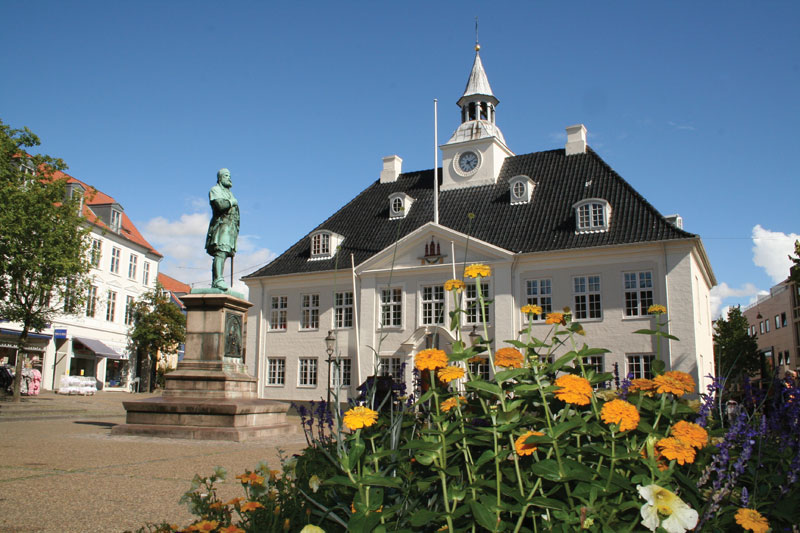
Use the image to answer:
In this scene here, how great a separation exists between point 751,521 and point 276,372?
107 ft

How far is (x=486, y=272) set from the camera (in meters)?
3.79

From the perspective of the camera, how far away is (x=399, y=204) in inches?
1336

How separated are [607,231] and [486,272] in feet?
82.8

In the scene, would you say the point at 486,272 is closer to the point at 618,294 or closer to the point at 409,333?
the point at 618,294

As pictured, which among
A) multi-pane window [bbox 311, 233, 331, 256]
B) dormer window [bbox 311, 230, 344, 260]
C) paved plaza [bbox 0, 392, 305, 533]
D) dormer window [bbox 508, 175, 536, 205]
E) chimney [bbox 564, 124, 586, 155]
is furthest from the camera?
multi-pane window [bbox 311, 233, 331, 256]

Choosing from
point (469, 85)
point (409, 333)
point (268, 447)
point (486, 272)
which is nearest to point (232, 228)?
point (268, 447)

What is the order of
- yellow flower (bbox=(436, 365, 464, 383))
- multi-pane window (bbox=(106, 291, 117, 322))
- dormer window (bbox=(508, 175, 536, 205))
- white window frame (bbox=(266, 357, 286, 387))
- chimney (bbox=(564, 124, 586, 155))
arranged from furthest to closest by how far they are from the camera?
1. multi-pane window (bbox=(106, 291, 117, 322))
2. white window frame (bbox=(266, 357, 286, 387))
3. chimney (bbox=(564, 124, 586, 155))
4. dormer window (bbox=(508, 175, 536, 205))
5. yellow flower (bbox=(436, 365, 464, 383))

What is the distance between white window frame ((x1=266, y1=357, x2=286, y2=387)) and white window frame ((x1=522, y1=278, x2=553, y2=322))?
1350 centimetres

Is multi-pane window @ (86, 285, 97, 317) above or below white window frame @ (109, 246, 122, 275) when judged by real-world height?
below

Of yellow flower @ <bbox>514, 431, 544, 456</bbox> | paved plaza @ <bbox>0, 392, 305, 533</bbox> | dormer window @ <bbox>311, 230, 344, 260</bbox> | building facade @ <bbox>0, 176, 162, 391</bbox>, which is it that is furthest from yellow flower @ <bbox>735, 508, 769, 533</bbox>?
building facade @ <bbox>0, 176, 162, 391</bbox>

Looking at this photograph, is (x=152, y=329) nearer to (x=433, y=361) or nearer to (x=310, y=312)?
(x=310, y=312)

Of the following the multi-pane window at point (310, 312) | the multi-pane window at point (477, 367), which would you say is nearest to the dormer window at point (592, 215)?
the multi-pane window at point (310, 312)

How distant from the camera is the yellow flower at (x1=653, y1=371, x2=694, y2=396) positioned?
9.98ft

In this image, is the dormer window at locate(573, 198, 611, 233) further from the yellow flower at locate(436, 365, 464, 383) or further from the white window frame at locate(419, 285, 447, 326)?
the yellow flower at locate(436, 365, 464, 383)
